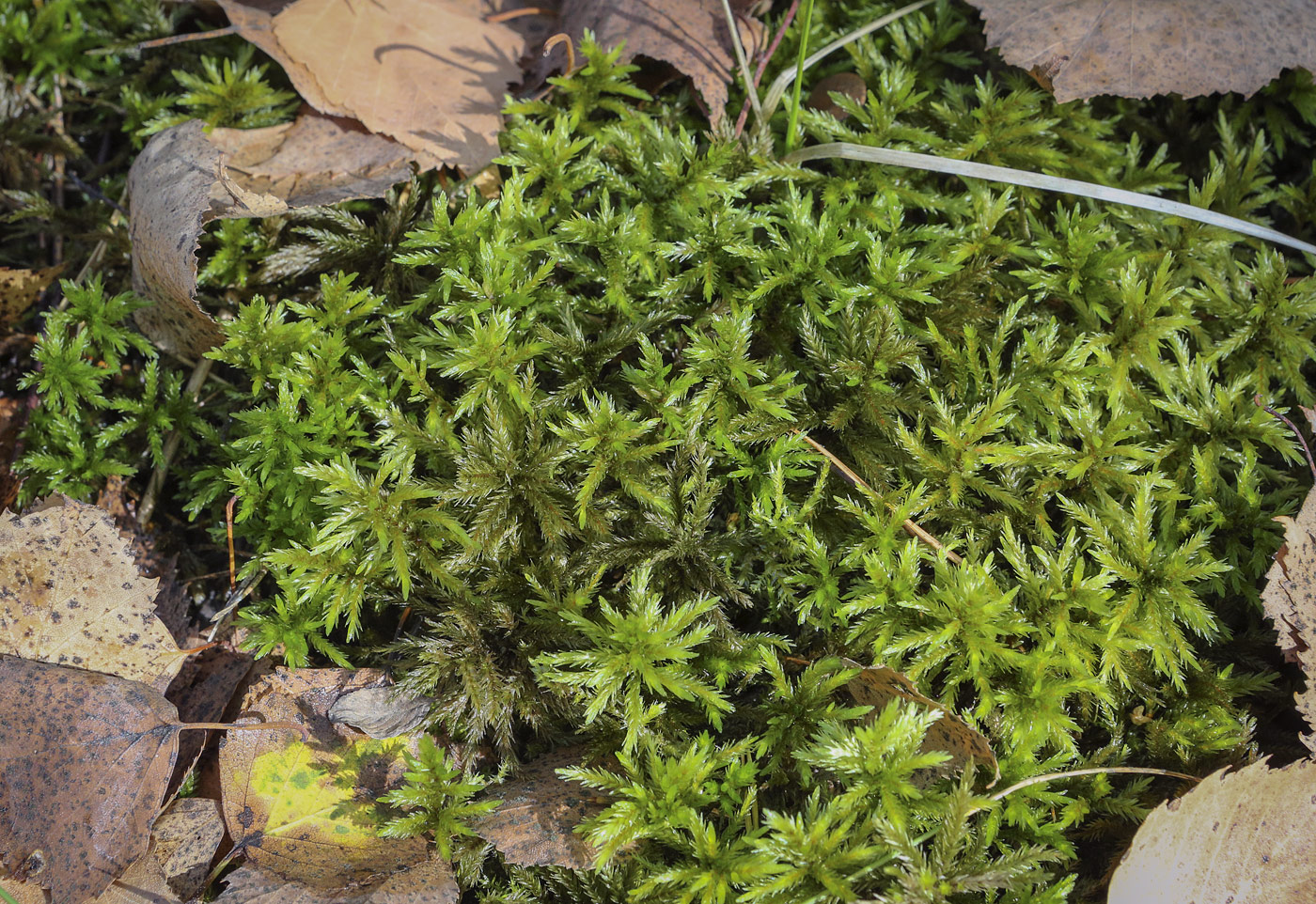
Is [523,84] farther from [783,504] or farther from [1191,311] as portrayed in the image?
[1191,311]

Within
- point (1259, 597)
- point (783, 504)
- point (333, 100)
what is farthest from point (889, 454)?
point (333, 100)

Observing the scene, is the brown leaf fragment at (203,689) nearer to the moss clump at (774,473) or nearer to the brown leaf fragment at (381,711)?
the moss clump at (774,473)

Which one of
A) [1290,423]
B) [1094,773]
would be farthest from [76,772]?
[1290,423]

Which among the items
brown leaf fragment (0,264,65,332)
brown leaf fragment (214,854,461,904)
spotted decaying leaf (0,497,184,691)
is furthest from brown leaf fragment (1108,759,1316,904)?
brown leaf fragment (0,264,65,332)

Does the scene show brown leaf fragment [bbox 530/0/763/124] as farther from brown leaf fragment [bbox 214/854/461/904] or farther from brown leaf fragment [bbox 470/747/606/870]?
brown leaf fragment [bbox 214/854/461/904]

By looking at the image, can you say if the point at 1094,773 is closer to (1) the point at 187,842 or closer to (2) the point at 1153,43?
(2) the point at 1153,43

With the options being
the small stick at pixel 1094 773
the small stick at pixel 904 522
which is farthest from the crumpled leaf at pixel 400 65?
the small stick at pixel 1094 773
